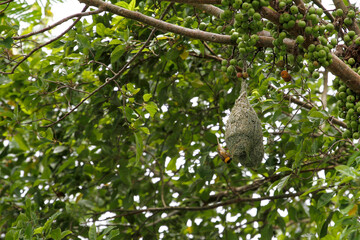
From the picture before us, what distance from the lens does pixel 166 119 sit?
3.55 m

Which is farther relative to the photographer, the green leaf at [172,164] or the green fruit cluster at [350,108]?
the green leaf at [172,164]

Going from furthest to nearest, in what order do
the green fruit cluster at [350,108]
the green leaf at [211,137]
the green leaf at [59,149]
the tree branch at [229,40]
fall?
the green leaf at [59,149], the green leaf at [211,137], the green fruit cluster at [350,108], the tree branch at [229,40]

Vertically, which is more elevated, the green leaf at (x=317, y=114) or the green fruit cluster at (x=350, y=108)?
the green leaf at (x=317, y=114)

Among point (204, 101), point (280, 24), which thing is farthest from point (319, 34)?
point (204, 101)

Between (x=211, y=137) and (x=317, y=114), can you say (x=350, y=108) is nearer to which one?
(x=317, y=114)

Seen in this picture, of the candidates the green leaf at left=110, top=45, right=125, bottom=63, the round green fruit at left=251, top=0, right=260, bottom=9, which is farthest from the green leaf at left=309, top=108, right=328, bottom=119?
the green leaf at left=110, top=45, right=125, bottom=63

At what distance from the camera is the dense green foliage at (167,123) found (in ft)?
7.79

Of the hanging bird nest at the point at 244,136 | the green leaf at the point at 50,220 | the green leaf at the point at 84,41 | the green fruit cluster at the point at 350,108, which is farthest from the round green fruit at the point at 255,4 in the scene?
the green leaf at the point at 50,220

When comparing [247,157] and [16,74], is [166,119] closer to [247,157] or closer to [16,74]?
[16,74]

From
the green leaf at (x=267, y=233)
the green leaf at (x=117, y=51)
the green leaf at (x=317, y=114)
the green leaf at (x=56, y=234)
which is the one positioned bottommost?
the green leaf at (x=56, y=234)

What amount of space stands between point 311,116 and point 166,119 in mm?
1424

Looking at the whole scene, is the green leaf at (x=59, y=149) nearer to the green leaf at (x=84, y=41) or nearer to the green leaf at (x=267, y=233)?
the green leaf at (x=84, y=41)

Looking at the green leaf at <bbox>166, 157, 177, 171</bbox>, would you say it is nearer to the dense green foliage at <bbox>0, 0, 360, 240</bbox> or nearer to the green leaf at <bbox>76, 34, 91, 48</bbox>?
the dense green foliage at <bbox>0, 0, 360, 240</bbox>

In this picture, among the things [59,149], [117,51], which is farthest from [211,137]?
[59,149]
